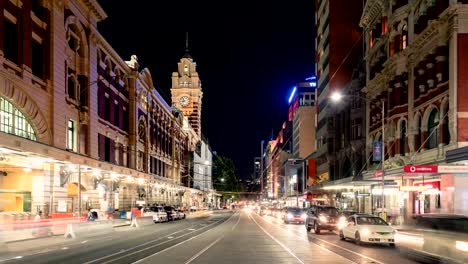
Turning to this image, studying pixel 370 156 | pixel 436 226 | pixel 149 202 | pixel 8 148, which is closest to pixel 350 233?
pixel 436 226

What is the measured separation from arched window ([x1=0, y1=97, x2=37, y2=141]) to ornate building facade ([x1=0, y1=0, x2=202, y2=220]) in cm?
7

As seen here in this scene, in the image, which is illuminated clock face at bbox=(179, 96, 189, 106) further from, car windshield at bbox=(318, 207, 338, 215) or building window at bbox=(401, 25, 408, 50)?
car windshield at bbox=(318, 207, 338, 215)

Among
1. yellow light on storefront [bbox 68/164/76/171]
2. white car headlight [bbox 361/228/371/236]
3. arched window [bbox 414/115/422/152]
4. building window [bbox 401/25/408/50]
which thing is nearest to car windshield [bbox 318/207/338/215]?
white car headlight [bbox 361/228/371/236]

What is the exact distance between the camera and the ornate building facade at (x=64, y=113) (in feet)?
121

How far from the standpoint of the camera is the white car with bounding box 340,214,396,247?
25734 mm

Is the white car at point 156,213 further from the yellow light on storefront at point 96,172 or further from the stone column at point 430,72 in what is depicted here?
the stone column at point 430,72

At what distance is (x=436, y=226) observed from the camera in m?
16.0

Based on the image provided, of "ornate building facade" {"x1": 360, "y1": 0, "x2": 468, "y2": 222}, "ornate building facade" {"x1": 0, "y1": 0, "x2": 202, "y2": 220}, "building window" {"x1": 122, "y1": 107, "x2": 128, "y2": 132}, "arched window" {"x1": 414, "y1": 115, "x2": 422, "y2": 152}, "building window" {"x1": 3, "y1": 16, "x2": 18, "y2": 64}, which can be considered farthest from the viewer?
"building window" {"x1": 122, "y1": 107, "x2": 128, "y2": 132}

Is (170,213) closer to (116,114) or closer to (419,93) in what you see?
(116,114)

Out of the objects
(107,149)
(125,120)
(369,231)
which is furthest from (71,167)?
(125,120)

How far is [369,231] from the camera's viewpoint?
26.0 meters

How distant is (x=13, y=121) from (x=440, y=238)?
30189 millimetres

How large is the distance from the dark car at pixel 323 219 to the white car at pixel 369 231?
6.55 meters

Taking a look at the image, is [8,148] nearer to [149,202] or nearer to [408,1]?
[408,1]
